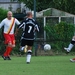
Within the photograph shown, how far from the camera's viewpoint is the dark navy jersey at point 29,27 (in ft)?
48.6

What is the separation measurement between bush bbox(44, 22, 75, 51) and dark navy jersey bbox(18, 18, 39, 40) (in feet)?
25.7

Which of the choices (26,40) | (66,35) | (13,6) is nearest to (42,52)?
(66,35)

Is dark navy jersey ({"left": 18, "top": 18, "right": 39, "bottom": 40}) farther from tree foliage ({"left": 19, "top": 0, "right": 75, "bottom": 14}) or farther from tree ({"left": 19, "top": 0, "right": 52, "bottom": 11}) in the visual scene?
tree ({"left": 19, "top": 0, "right": 52, "bottom": 11})

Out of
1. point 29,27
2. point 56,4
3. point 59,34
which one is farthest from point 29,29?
point 56,4

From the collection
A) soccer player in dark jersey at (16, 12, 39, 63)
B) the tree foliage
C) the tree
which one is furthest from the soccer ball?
the tree

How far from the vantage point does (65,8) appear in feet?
105

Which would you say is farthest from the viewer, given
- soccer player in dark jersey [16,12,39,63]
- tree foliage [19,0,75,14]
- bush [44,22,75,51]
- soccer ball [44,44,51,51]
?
tree foliage [19,0,75,14]

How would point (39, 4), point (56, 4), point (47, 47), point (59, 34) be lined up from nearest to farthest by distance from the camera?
point (47, 47), point (59, 34), point (56, 4), point (39, 4)

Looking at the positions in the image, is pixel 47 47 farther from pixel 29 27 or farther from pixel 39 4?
pixel 39 4

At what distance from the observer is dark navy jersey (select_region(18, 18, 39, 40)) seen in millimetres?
14820

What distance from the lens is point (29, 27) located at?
14.9 m

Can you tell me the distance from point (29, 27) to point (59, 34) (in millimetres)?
8590

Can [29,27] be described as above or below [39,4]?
above

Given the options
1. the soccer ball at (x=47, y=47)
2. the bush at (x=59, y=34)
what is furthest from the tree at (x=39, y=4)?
the soccer ball at (x=47, y=47)
